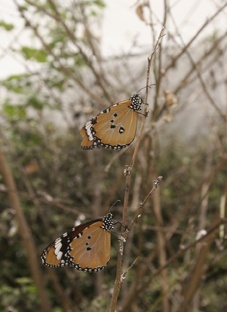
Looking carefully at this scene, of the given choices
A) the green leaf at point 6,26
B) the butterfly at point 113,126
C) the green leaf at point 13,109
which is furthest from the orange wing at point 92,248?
the green leaf at point 13,109

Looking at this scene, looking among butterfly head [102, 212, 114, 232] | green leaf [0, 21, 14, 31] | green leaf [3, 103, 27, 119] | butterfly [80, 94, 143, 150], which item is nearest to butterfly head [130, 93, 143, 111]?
butterfly [80, 94, 143, 150]

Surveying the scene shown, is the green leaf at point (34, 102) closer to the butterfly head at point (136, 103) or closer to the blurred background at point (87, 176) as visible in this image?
the blurred background at point (87, 176)

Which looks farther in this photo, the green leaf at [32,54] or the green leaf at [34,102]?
the green leaf at [34,102]

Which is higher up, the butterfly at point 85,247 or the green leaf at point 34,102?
the green leaf at point 34,102

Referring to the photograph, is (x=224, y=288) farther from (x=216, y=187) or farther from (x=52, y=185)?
(x=52, y=185)

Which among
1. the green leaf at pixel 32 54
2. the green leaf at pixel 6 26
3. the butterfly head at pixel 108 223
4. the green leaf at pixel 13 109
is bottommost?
the butterfly head at pixel 108 223

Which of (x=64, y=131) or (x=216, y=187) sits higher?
(x=64, y=131)

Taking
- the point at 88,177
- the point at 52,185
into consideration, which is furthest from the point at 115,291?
the point at 88,177
